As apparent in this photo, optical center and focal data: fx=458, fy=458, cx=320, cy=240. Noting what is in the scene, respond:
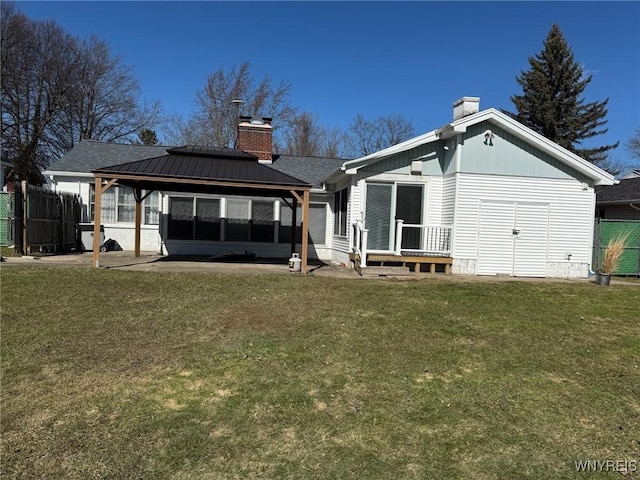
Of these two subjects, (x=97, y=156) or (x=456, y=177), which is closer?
(x=456, y=177)

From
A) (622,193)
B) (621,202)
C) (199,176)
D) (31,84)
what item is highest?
(31,84)

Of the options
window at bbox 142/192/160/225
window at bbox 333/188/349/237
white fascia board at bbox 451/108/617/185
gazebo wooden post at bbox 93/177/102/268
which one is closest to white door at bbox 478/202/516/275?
white fascia board at bbox 451/108/617/185

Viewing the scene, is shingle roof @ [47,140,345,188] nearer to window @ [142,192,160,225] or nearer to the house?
window @ [142,192,160,225]

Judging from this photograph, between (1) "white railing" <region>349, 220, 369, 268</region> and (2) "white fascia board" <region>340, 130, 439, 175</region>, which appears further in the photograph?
(2) "white fascia board" <region>340, 130, 439, 175</region>

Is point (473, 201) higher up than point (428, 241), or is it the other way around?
point (473, 201)

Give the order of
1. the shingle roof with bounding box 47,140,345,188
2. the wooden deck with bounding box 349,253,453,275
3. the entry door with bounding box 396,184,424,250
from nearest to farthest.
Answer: the wooden deck with bounding box 349,253,453,275 < the entry door with bounding box 396,184,424,250 < the shingle roof with bounding box 47,140,345,188

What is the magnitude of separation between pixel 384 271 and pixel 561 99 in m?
28.8

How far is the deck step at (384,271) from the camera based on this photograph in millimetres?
11289

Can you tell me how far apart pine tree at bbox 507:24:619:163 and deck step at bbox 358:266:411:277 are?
1055 inches

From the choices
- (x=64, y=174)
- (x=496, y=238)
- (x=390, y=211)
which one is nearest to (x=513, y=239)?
(x=496, y=238)

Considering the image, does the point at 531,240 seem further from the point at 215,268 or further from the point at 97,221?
the point at 97,221

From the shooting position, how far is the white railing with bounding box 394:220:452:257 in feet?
40.6

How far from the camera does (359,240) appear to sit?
40.9ft

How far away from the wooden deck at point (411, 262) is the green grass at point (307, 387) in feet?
13.4
